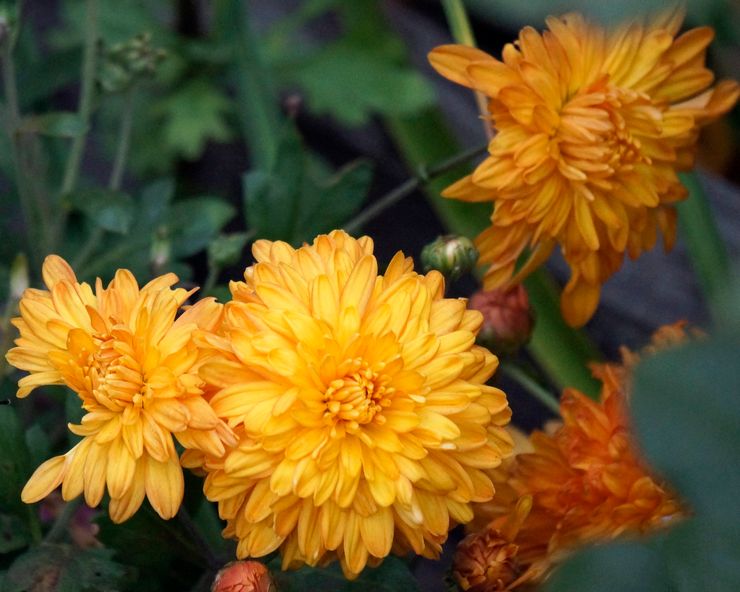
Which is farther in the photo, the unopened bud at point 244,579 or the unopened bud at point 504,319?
the unopened bud at point 504,319

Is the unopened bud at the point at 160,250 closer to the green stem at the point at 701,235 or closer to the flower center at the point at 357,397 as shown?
the flower center at the point at 357,397

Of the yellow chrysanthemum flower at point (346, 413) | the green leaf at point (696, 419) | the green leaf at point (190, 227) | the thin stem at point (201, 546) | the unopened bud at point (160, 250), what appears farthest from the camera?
the green leaf at point (190, 227)

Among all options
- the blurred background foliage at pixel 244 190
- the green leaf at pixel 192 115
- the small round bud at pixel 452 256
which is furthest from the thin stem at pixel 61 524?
the green leaf at pixel 192 115

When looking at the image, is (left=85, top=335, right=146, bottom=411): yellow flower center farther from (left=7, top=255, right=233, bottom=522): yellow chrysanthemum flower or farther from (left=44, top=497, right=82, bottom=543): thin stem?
(left=44, top=497, right=82, bottom=543): thin stem

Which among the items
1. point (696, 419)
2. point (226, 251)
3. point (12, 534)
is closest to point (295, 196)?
point (226, 251)

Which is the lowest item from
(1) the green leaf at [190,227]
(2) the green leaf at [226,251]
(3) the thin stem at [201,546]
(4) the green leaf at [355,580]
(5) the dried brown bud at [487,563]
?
(4) the green leaf at [355,580]

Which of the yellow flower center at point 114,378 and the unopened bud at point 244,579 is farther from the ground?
the yellow flower center at point 114,378

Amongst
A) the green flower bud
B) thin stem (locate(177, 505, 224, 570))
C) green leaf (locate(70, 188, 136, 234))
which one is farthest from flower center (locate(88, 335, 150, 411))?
the green flower bud

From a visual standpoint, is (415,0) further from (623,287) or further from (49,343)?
(49,343)

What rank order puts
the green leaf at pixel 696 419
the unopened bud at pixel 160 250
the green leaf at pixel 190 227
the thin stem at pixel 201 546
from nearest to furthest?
the green leaf at pixel 696 419 < the thin stem at pixel 201 546 < the unopened bud at pixel 160 250 < the green leaf at pixel 190 227
